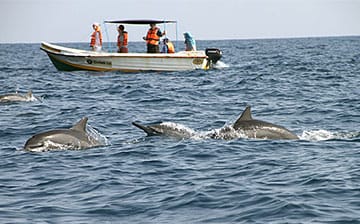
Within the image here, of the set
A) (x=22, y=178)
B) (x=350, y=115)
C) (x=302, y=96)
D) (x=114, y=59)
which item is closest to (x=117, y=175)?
(x=22, y=178)

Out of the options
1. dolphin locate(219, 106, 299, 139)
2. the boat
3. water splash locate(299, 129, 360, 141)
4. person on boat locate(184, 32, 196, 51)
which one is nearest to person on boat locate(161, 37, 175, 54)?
the boat

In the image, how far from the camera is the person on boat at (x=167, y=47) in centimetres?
3329

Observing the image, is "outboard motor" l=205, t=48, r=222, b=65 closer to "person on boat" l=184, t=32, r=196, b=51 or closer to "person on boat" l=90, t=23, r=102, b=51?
"person on boat" l=184, t=32, r=196, b=51

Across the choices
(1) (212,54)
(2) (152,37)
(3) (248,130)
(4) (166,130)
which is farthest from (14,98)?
(1) (212,54)

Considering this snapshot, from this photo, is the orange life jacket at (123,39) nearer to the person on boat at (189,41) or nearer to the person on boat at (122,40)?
the person on boat at (122,40)

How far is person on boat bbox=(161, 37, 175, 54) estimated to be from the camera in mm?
33287

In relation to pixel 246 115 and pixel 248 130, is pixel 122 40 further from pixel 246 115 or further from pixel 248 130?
pixel 246 115

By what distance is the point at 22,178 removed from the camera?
35.4 ft

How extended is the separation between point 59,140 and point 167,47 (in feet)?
67.8

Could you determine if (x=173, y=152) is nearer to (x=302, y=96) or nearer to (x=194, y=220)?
(x=194, y=220)

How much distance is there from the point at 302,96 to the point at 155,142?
10.7 m

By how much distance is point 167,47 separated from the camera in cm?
3338

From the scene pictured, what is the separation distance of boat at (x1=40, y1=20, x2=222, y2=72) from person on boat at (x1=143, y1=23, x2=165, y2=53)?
0.39m

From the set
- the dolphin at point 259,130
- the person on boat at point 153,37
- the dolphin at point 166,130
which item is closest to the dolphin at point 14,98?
the dolphin at point 166,130
